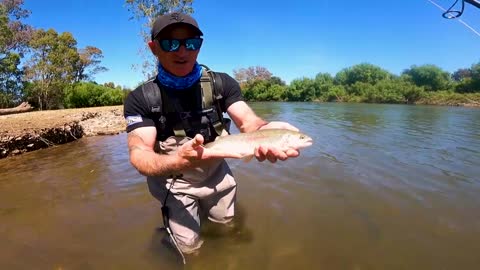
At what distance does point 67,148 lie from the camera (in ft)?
41.2

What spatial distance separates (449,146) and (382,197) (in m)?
7.04

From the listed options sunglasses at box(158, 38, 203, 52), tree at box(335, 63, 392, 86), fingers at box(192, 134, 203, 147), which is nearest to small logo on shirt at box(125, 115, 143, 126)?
sunglasses at box(158, 38, 203, 52)

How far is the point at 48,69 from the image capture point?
3528 cm

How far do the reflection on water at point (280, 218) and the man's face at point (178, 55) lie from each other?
2.13 meters

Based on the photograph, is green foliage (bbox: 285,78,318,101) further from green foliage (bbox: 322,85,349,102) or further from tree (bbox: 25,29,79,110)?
tree (bbox: 25,29,79,110)

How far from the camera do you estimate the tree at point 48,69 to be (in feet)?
115

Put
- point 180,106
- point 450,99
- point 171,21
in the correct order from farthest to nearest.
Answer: point 450,99, point 180,106, point 171,21

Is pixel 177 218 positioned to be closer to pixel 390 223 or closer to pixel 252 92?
pixel 390 223

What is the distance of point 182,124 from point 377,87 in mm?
83883

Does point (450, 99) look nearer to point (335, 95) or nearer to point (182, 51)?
point (335, 95)

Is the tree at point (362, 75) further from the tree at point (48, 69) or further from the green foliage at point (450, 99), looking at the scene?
the tree at point (48, 69)

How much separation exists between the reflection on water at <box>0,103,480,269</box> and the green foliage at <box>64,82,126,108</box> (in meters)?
32.9

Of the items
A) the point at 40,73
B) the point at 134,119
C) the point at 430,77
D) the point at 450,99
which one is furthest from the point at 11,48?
the point at 430,77

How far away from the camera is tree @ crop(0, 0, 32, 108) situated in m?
27.4
